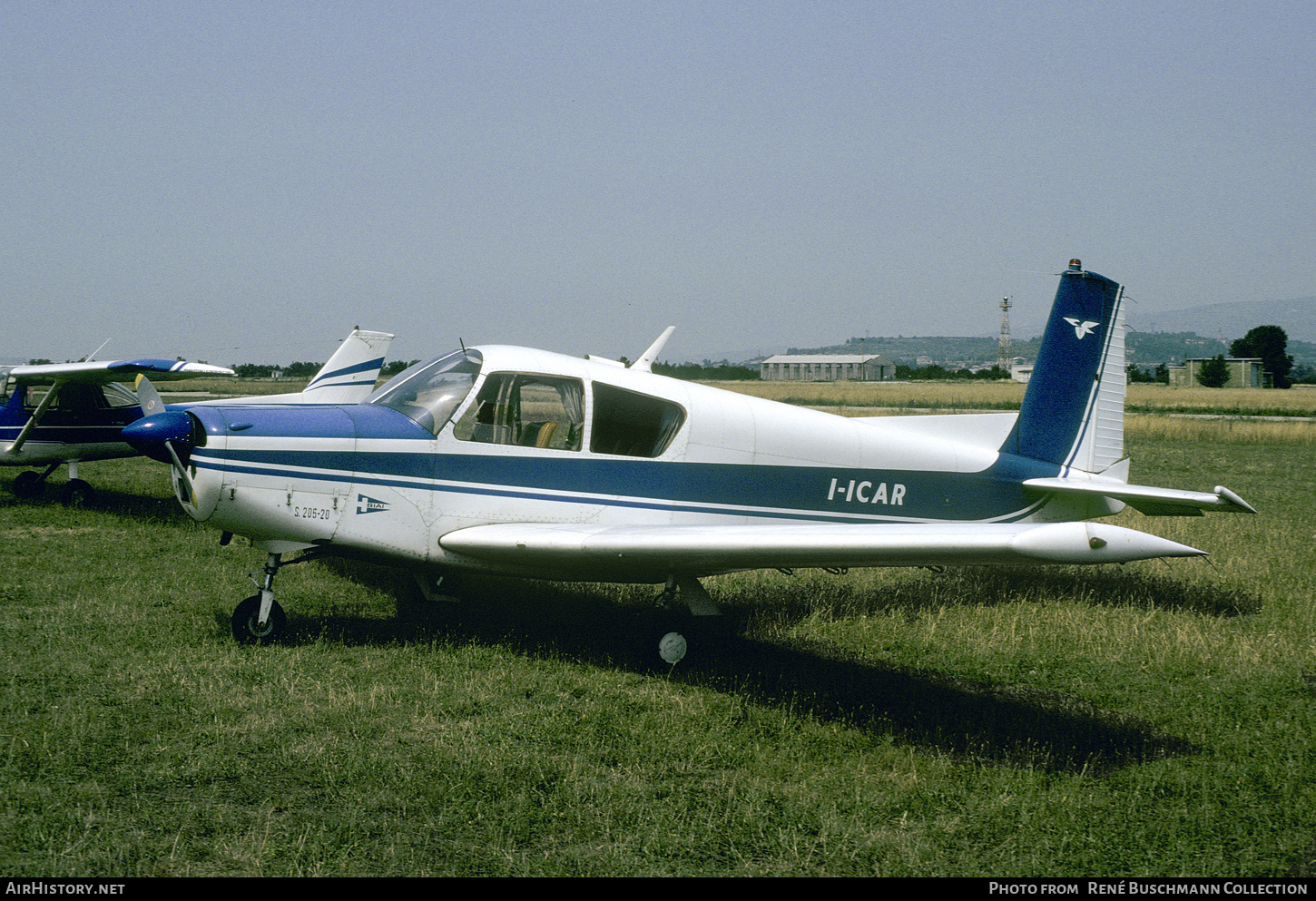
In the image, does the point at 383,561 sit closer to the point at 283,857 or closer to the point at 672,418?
the point at 672,418

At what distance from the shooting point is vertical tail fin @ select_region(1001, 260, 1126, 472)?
27.1ft

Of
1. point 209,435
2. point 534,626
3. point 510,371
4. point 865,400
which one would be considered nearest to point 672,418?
point 510,371

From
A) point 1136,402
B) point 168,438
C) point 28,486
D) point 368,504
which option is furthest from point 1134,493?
point 1136,402

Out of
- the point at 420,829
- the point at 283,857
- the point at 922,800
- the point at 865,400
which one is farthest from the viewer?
the point at 865,400

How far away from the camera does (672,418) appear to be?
6.62m

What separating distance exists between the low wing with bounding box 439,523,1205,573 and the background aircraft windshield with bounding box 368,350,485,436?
875 millimetres

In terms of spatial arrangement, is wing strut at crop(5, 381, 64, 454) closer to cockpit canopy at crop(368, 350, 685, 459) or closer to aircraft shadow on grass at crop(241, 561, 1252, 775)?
aircraft shadow on grass at crop(241, 561, 1252, 775)

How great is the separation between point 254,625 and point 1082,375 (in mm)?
7474

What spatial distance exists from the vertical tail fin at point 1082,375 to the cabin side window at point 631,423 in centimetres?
371

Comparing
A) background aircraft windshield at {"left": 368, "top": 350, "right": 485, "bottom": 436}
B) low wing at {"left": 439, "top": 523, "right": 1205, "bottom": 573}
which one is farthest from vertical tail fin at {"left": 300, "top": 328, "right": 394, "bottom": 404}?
low wing at {"left": 439, "top": 523, "right": 1205, "bottom": 573}

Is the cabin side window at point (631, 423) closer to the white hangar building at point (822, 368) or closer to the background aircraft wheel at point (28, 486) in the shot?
the background aircraft wheel at point (28, 486)

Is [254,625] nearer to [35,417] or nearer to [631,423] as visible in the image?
[631,423]

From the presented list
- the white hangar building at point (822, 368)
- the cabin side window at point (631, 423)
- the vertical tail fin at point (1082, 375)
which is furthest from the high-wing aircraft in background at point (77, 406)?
the white hangar building at point (822, 368)
